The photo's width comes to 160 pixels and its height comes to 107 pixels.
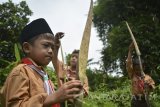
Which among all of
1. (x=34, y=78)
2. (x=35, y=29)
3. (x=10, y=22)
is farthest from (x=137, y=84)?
(x=10, y=22)

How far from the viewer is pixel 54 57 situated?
9.36ft

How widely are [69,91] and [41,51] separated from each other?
0.64 meters

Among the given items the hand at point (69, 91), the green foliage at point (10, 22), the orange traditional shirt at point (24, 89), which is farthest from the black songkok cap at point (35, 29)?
the green foliage at point (10, 22)

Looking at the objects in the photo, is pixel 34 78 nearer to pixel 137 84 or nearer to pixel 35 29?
pixel 35 29

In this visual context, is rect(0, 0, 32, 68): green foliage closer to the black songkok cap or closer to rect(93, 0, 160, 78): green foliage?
rect(93, 0, 160, 78): green foliage

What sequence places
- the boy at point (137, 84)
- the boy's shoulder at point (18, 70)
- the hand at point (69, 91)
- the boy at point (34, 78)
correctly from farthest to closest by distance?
the boy at point (137, 84) → the boy's shoulder at point (18, 70) → the boy at point (34, 78) → the hand at point (69, 91)

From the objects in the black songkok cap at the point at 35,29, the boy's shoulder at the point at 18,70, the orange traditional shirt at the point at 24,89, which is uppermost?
the black songkok cap at the point at 35,29

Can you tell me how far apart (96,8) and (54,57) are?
94.0ft

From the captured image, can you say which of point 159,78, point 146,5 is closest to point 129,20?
point 146,5

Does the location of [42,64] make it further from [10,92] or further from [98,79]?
[98,79]

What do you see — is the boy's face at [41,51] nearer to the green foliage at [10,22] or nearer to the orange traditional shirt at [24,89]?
the orange traditional shirt at [24,89]

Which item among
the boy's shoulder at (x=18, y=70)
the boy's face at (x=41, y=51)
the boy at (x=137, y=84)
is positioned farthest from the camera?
the boy at (x=137, y=84)

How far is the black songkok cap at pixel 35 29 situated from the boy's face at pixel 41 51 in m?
0.07

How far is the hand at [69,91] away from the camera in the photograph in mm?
2037
